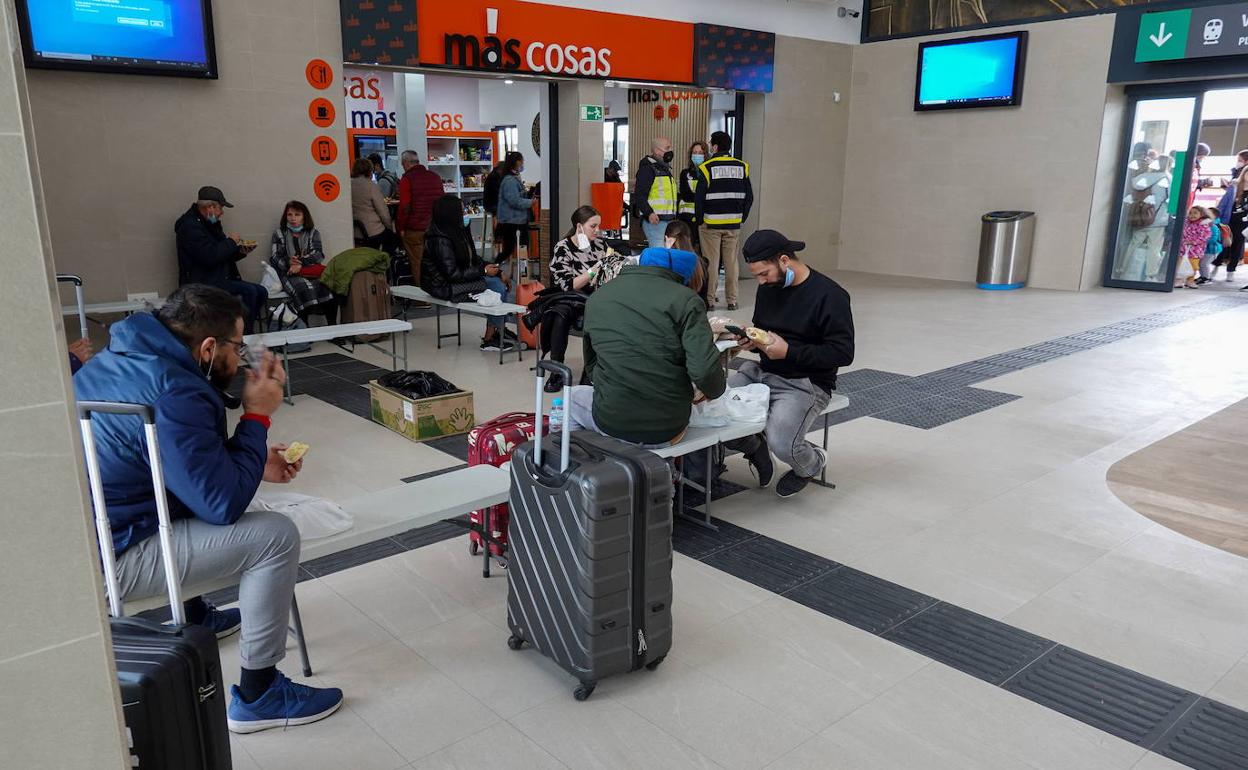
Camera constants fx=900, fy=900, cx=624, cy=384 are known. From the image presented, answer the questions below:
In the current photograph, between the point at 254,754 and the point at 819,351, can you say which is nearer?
the point at 254,754

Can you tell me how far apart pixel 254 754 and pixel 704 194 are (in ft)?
26.7

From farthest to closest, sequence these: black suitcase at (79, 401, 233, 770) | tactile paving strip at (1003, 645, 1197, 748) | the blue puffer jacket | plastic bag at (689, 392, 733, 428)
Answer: plastic bag at (689, 392, 733, 428), tactile paving strip at (1003, 645, 1197, 748), the blue puffer jacket, black suitcase at (79, 401, 233, 770)

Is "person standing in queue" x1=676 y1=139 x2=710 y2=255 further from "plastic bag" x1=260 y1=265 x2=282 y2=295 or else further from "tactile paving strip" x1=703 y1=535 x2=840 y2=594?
"tactile paving strip" x1=703 y1=535 x2=840 y2=594

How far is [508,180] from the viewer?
10000 millimetres

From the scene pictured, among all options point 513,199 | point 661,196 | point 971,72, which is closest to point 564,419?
point 513,199

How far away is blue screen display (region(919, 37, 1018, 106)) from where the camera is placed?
11492 millimetres

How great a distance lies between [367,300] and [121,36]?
8.86 feet

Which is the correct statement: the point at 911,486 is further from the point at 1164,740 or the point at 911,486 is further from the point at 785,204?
the point at 785,204

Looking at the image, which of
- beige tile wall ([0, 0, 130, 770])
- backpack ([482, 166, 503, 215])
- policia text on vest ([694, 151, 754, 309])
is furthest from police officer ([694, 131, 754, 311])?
beige tile wall ([0, 0, 130, 770])

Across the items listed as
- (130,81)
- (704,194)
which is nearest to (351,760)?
(130,81)

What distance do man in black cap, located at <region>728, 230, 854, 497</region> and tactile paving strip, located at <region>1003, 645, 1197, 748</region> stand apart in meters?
1.52

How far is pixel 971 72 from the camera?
11867 millimetres

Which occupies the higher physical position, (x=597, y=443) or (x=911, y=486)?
(x=597, y=443)

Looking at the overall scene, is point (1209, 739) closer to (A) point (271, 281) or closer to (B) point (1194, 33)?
(A) point (271, 281)
